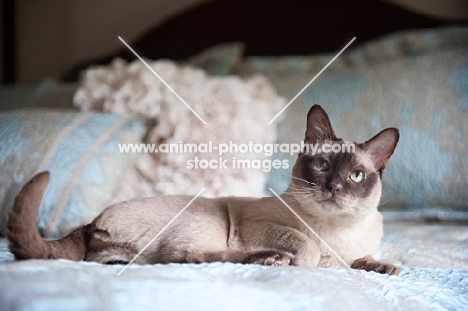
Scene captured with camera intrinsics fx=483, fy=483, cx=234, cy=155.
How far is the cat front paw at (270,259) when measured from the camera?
68 cm

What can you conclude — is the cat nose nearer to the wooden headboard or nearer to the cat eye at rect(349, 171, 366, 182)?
the cat eye at rect(349, 171, 366, 182)

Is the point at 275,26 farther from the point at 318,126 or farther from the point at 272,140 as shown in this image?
the point at 318,126

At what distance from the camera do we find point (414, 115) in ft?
3.59

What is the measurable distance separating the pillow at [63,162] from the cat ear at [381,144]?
574 millimetres

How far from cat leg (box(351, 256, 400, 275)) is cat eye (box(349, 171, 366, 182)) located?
132 millimetres

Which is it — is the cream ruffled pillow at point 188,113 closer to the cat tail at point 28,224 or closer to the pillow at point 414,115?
the pillow at point 414,115

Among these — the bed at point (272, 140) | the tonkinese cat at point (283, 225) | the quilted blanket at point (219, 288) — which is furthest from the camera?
the bed at point (272, 140)

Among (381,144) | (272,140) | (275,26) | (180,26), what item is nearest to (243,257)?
(381,144)

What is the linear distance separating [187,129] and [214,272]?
0.55 metres

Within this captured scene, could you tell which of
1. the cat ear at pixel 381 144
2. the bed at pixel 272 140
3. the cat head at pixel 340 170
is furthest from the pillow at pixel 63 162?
the cat ear at pixel 381 144

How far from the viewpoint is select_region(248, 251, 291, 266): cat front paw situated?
0.68 metres

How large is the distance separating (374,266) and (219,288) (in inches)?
12.4

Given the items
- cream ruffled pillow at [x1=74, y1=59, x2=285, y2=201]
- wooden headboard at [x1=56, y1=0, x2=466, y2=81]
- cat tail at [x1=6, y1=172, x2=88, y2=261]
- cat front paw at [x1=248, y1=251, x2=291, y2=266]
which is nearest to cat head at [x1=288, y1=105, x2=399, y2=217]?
cat front paw at [x1=248, y1=251, x2=291, y2=266]

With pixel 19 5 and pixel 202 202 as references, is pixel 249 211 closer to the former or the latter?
pixel 202 202
